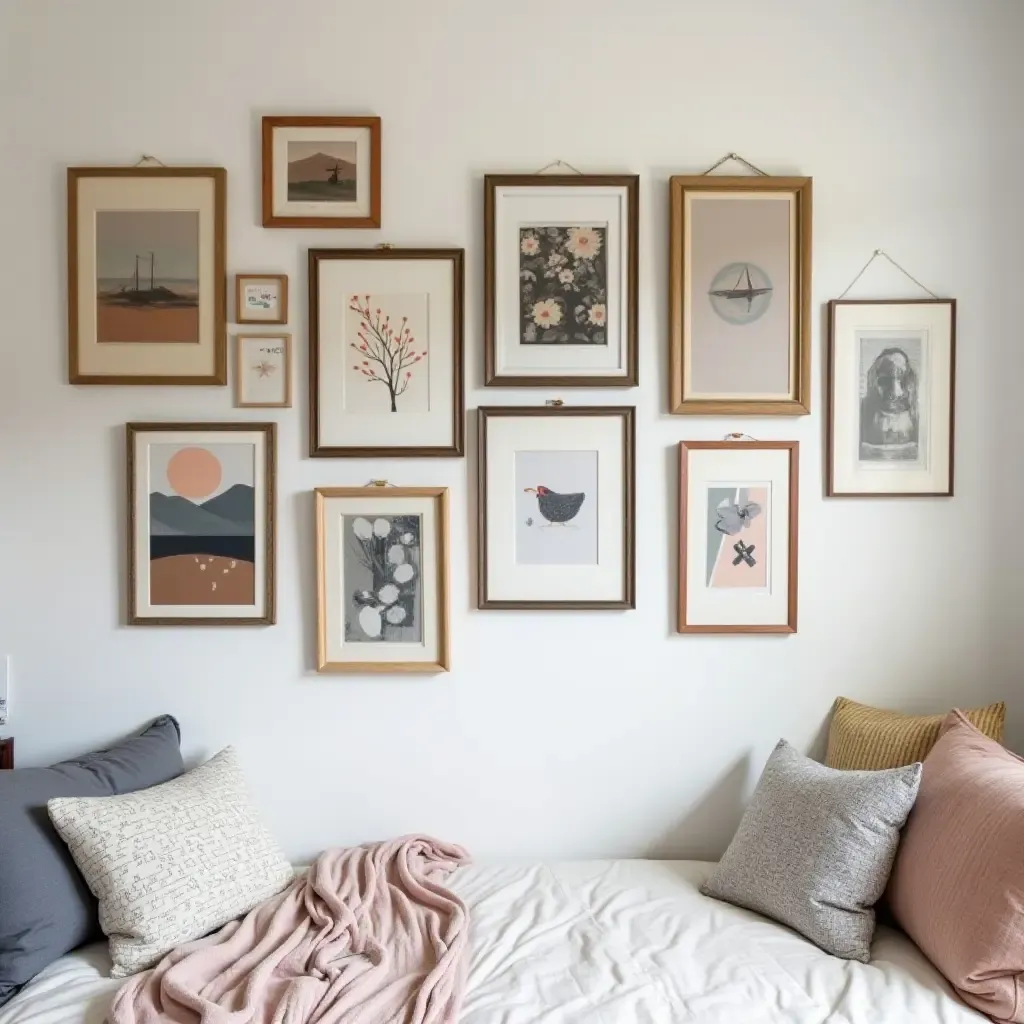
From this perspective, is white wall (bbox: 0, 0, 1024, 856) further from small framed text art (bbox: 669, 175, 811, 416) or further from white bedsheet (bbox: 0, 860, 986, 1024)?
white bedsheet (bbox: 0, 860, 986, 1024)

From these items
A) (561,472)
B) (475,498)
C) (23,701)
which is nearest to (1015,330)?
(561,472)

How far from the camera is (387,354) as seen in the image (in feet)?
6.39

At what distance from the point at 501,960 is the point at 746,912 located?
1.76 ft

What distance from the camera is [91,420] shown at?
1954 mm

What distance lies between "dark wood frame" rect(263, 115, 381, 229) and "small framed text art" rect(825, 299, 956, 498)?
1142mm

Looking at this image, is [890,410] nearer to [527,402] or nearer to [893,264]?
[893,264]

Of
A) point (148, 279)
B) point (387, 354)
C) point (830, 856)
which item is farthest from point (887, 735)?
point (148, 279)

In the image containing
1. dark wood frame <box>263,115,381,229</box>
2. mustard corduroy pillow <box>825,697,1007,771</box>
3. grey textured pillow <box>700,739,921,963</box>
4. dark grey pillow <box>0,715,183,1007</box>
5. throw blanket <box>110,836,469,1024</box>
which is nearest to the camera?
throw blanket <box>110,836,469,1024</box>

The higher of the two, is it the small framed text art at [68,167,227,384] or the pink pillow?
the small framed text art at [68,167,227,384]

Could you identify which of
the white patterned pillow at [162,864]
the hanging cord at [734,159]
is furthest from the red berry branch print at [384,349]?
the white patterned pillow at [162,864]

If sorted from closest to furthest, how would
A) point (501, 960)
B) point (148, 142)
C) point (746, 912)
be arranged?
point (501, 960), point (746, 912), point (148, 142)

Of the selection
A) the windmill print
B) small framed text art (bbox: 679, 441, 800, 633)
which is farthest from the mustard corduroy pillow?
the windmill print

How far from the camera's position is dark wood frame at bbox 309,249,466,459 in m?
1.93

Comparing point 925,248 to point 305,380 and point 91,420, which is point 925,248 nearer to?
point 305,380
